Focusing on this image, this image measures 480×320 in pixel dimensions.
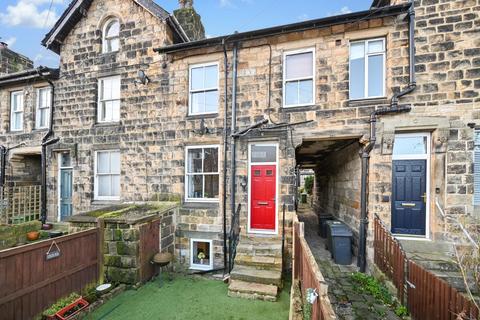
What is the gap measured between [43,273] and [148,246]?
2155 millimetres

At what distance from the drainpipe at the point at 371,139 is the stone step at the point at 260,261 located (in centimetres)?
224

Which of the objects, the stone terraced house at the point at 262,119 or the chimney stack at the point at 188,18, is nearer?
the stone terraced house at the point at 262,119

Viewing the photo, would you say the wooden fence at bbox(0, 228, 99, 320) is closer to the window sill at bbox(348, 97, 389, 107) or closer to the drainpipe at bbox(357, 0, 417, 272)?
the drainpipe at bbox(357, 0, 417, 272)

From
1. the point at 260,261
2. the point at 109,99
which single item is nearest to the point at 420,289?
the point at 260,261

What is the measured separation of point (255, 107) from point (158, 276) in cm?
554

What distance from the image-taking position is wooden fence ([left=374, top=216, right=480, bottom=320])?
123 inches

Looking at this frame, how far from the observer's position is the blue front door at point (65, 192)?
9.26m

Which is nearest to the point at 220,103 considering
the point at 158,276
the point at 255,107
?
the point at 255,107

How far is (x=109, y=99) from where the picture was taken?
867 cm

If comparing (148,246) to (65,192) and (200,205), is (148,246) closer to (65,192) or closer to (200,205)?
(200,205)

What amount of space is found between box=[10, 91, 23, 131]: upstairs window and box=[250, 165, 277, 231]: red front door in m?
10.5

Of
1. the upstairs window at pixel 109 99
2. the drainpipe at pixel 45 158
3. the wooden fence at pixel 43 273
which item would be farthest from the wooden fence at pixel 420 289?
the drainpipe at pixel 45 158

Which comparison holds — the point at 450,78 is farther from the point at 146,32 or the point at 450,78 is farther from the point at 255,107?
the point at 146,32

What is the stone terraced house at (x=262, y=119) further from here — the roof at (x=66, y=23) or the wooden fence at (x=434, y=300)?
the wooden fence at (x=434, y=300)
